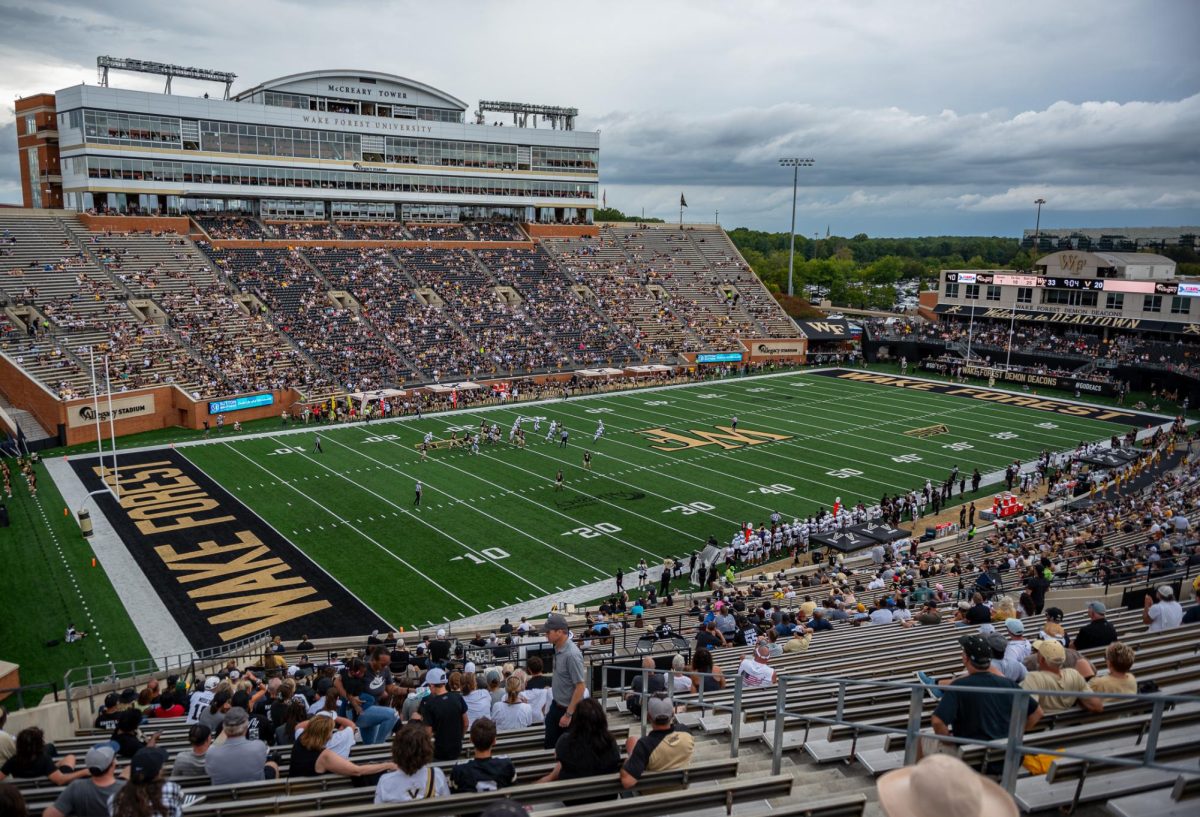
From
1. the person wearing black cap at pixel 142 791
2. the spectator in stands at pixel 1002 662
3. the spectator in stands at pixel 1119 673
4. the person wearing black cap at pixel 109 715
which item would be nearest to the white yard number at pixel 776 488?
the person wearing black cap at pixel 109 715

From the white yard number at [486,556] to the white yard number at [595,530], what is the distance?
2.43 meters

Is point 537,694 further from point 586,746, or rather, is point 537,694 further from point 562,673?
point 586,746

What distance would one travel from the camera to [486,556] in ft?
79.9

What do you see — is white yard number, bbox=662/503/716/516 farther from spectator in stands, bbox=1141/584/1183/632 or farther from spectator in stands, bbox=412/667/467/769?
spectator in stands, bbox=412/667/467/769

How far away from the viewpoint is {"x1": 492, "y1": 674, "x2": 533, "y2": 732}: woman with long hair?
26.1ft

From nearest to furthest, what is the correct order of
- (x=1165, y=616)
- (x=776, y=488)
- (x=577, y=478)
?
1. (x=1165, y=616)
2. (x=776, y=488)
3. (x=577, y=478)

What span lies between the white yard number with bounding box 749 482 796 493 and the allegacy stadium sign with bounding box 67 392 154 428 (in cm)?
2685

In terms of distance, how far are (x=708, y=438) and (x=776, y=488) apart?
782 centimetres

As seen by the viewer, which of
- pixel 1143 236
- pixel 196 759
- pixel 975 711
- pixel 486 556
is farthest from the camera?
pixel 1143 236

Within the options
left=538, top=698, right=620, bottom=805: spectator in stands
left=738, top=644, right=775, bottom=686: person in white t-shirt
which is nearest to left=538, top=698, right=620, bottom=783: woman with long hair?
left=538, top=698, right=620, bottom=805: spectator in stands

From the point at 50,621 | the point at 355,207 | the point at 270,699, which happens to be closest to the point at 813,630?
the point at 270,699

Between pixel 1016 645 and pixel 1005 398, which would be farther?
pixel 1005 398

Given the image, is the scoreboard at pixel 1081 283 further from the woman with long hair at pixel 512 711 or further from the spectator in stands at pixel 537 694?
the woman with long hair at pixel 512 711

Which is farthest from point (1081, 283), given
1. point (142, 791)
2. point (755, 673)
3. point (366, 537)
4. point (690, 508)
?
point (142, 791)
